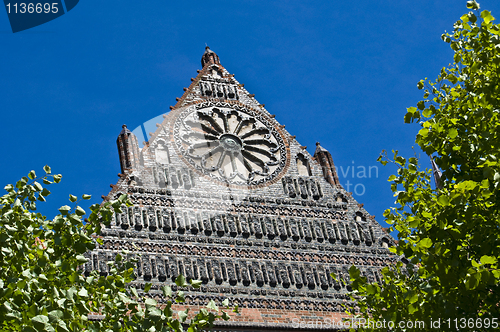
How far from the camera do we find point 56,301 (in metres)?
10.0

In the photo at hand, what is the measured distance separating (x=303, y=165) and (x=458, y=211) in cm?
1388

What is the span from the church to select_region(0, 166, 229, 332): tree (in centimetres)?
687

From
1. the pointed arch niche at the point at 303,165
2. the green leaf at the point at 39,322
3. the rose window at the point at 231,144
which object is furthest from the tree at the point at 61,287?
the pointed arch niche at the point at 303,165

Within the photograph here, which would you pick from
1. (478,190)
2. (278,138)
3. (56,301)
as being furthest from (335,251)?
(56,301)

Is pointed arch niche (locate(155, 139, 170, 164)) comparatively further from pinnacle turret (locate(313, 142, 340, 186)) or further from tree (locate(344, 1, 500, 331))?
tree (locate(344, 1, 500, 331))

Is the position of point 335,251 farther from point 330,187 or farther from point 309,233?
point 330,187

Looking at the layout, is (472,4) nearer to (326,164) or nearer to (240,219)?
(240,219)

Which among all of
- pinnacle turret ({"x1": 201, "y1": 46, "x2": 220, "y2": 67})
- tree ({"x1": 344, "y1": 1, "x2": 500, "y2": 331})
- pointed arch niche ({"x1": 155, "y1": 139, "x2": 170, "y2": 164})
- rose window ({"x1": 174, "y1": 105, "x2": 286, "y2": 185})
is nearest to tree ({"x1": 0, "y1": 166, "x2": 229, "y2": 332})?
tree ({"x1": 344, "y1": 1, "x2": 500, "y2": 331})

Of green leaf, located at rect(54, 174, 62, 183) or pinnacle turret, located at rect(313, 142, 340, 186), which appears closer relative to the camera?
green leaf, located at rect(54, 174, 62, 183)

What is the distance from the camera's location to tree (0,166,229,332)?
10.0m

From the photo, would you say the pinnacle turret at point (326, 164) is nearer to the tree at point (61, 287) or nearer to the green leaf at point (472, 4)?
the green leaf at point (472, 4)

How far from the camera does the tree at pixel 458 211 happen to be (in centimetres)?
1023

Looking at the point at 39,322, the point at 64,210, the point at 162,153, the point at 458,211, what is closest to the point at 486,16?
the point at 458,211

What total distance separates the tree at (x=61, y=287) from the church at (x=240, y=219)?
22.5 ft
